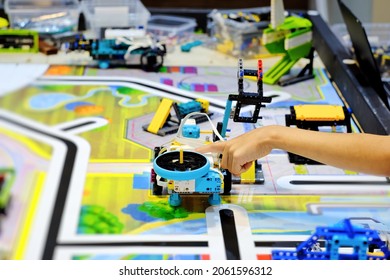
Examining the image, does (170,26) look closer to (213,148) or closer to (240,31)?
(240,31)

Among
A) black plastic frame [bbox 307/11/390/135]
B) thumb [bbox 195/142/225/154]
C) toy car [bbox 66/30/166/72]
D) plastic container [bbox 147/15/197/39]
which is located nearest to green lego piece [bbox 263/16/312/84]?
black plastic frame [bbox 307/11/390/135]

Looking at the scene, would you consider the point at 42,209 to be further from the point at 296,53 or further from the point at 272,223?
the point at 296,53

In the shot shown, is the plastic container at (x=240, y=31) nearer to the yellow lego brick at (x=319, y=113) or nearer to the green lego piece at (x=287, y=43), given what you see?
the green lego piece at (x=287, y=43)

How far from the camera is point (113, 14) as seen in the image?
178 centimetres

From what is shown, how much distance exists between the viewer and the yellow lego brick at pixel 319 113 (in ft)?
4.06

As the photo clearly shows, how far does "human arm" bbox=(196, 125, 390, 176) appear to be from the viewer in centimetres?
88

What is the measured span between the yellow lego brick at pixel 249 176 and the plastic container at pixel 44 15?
2.82 feet

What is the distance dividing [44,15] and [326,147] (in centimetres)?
115

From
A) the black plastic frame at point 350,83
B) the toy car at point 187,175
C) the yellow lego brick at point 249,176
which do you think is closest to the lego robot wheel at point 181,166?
the toy car at point 187,175

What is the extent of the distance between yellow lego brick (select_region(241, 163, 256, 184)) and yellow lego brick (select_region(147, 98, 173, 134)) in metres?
0.23

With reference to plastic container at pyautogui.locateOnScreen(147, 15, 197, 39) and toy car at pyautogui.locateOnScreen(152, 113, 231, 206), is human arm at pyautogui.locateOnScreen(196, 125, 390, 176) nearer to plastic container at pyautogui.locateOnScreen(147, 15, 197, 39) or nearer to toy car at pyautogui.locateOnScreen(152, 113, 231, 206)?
toy car at pyautogui.locateOnScreen(152, 113, 231, 206)

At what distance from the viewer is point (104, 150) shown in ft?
3.98

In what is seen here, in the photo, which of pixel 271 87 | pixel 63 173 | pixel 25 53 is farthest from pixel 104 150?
pixel 25 53

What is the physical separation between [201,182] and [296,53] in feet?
2.12
